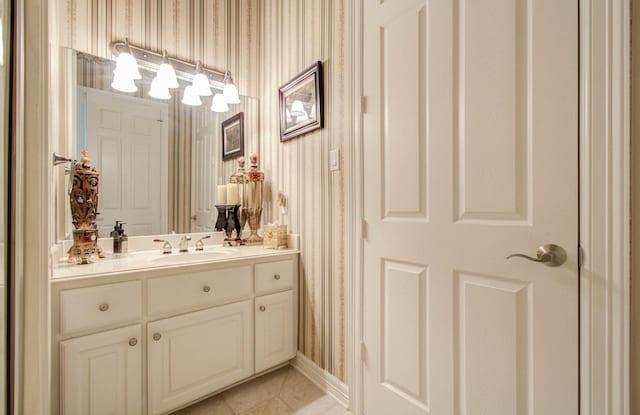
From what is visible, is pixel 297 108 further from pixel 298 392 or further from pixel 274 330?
pixel 298 392

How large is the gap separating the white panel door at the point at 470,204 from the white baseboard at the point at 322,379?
18 cm

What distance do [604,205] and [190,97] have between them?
2225 mm

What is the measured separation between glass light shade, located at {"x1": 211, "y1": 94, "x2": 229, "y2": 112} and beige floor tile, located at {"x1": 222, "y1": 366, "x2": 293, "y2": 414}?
1903 mm

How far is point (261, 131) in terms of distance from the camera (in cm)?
222

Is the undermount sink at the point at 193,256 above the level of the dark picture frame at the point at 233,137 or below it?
below

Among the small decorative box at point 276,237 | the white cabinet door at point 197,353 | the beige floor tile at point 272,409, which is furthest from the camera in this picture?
the small decorative box at point 276,237

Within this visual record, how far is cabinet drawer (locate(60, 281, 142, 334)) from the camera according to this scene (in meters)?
1.10

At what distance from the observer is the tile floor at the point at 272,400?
1.46 metres

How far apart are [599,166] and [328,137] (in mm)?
1178

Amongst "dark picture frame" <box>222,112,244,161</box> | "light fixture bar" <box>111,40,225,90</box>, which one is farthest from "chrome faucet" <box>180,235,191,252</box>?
"light fixture bar" <box>111,40,225,90</box>

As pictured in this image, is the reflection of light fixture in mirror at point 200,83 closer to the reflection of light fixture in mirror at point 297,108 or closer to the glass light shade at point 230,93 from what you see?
the glass light shade at point 230,93

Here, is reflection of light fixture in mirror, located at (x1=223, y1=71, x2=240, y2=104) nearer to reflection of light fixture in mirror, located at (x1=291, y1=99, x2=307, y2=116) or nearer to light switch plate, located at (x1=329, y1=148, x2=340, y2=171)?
reflection of light fixture in mirror, located at (x1=291, y1=99, x2=307, y2=116)

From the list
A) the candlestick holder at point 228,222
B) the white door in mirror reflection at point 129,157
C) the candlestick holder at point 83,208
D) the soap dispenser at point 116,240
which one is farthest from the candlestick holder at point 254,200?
the candlestick holder at point 83,208

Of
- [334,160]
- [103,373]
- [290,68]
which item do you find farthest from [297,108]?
[103,373]
